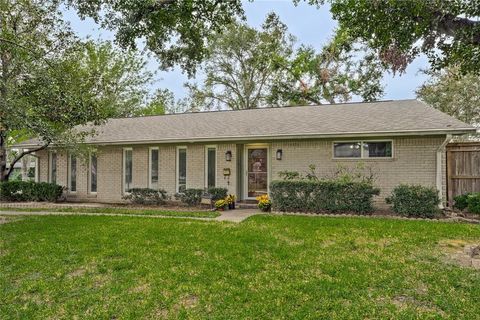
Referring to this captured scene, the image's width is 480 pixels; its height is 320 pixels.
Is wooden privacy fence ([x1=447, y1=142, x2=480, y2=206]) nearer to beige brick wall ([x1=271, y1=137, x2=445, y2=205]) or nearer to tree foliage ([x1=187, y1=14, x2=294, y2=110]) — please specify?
beige brick wall ([x1=271, y1=137, x2=445, y2=205])

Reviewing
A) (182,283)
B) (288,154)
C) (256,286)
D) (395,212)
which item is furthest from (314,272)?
(288,154)

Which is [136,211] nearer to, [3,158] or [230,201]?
[230,201]

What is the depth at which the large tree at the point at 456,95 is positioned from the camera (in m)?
19.8

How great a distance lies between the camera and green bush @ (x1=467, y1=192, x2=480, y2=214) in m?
9.23

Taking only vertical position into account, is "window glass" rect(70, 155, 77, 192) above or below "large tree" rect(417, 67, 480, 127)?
below

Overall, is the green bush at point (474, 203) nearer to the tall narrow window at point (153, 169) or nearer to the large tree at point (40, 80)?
the tall narrow window at point (153, 169)

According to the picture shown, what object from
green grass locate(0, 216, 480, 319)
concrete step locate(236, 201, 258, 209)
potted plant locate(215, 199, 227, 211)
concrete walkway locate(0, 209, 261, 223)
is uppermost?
potted plant locate(215, 199, 227, 211)

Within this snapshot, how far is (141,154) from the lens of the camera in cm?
1382

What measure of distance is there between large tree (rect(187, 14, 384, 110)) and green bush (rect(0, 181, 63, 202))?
15.6 meters

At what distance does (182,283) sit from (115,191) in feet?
34.9

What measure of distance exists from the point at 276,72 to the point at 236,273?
23.1 metres

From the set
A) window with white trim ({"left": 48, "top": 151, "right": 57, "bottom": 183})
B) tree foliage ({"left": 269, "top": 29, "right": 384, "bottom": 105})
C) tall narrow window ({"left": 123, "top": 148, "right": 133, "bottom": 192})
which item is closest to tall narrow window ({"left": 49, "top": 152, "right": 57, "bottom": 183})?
window with white trim ({"left": 48, "top": 151, "right": 57, "bottom": 183})

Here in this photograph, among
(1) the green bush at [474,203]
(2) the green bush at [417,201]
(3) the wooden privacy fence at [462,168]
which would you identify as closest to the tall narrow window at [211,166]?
(2) the green bush at [417,201]

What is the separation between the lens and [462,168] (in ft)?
34.9
